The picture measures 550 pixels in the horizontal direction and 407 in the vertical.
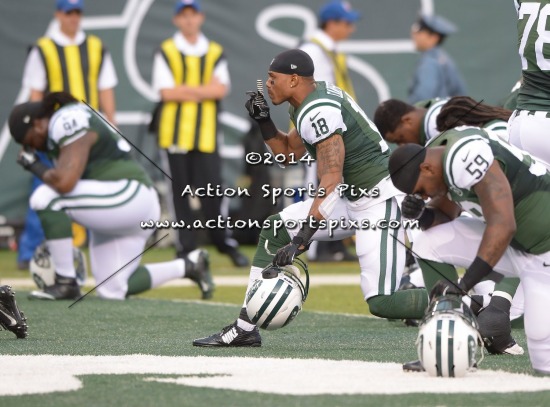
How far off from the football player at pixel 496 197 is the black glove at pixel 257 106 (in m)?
1.27

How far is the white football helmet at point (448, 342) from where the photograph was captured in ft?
15.3

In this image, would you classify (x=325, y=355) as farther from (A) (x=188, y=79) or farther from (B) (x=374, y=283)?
(A) (x=188, y=79)

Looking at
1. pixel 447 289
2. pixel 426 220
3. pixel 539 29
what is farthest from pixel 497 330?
pixel 539 29

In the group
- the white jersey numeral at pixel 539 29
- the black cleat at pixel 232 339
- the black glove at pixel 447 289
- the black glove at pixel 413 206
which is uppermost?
the white jersey numeral at pixel 539 29

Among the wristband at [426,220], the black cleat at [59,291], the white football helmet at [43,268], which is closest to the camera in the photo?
the wristband at [426,220]

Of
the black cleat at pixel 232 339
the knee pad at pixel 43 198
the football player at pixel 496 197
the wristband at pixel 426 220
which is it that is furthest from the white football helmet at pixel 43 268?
the football player at pixel 496 197

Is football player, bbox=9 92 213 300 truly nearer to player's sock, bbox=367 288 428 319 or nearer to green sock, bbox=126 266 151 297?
green sock, bbox=126 266 151 297

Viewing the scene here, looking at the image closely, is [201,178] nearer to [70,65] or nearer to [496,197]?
[70,65]

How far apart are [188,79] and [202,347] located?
19.0ft

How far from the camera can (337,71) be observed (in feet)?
36.2

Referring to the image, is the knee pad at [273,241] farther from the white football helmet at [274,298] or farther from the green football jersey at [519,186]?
Result: the green football jersey at [519,186]

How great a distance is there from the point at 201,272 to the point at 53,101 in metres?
1.60

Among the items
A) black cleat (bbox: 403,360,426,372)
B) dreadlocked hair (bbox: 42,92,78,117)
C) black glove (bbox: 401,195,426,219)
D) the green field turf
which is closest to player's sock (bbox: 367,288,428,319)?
Answer: the green field turf

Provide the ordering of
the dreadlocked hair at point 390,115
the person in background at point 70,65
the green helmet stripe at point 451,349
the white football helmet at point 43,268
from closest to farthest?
the green helmet stripe at point 451,349 → the dreadlocked hair at point 390,115 → the white football helmet at point 43,268 → the person in background at point 70,65
